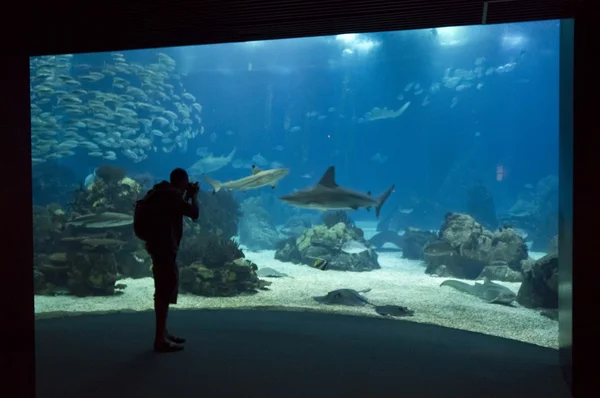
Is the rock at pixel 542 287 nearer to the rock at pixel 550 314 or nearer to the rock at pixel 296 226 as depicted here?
the rock at pixel 550 314

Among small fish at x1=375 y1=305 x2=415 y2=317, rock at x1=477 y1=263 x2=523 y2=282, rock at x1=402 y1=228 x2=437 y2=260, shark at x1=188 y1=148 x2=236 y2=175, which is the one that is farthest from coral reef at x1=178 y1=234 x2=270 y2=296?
shark at x1=188 y1=148 x2=236 y2=175

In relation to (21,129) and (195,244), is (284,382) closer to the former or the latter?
(21,129)

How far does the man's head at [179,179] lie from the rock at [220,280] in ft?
15.0

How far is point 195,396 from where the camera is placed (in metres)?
3.13

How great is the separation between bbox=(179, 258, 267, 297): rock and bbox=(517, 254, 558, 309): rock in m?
5.11

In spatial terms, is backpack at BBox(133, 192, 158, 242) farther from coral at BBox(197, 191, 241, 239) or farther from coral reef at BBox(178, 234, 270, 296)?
coral at BBox(197, 191, 241, 239)

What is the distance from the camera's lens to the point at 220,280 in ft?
28.0

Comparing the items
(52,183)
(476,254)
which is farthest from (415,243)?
(52,183)

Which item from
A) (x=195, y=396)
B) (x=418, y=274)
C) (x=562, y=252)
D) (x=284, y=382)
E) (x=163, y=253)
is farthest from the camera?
(x=418, y=274)

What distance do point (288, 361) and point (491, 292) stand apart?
5.93 m

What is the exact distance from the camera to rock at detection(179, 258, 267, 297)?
27.6 feet

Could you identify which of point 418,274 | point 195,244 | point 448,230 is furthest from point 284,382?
point 448,230
